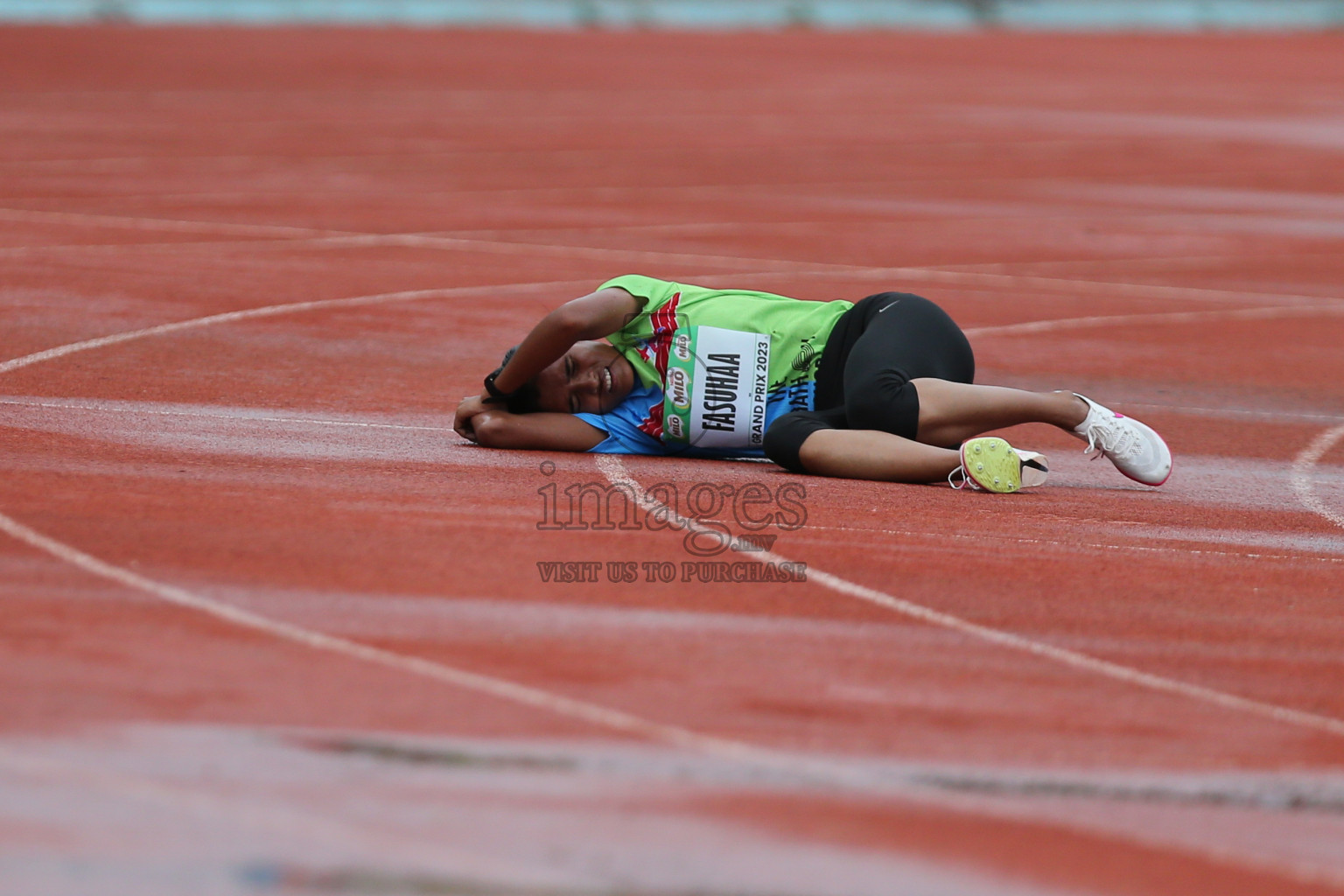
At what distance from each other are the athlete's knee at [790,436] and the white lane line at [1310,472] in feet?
6.20

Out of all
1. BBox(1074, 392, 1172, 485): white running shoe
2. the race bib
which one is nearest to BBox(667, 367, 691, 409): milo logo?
the race bib

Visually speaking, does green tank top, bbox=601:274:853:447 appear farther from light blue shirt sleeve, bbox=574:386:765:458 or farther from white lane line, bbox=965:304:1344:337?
white lane line, bbox=965:304:1344:337

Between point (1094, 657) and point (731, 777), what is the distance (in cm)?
143

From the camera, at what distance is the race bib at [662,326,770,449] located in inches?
283

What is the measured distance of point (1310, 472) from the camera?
319 inches

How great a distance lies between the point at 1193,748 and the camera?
4.55m

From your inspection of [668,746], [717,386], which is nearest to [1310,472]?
[717,386]

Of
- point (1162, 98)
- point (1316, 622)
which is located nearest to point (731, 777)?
point (1316, 622)

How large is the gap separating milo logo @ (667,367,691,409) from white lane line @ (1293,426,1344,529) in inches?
94.3

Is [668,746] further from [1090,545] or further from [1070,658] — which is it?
[1090,545]

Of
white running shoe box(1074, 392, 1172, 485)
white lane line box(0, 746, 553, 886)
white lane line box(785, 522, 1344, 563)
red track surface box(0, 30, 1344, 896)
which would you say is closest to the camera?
white lane line box(0, 746, 553, 886)

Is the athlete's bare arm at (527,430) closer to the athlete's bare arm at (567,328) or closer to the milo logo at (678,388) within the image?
the athlete's bare arm at (567,328)

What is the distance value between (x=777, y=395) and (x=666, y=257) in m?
6.27

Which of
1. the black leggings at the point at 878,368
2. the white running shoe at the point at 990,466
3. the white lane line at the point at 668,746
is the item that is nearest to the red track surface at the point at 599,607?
the white lane line at the point at 668,746
